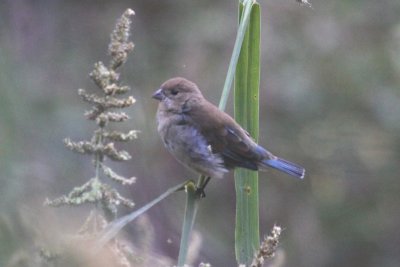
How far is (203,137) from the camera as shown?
3.33m

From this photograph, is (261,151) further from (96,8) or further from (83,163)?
(96,8)

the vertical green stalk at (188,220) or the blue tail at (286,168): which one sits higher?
the blue tail at (286,168)

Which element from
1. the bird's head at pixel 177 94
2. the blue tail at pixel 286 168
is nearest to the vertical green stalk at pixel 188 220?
the blue tail at pixel 286 168

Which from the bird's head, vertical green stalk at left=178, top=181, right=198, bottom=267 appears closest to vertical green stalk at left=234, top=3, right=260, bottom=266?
vertical green stalk at left=178, top=181, right=198, bottom=267

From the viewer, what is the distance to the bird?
3186 millimetres

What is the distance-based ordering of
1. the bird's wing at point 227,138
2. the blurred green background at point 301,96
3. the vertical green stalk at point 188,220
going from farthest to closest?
the blurred green background at point 301,96
the bird's wing at point 227,138
the vertical green stalk at point 188,220

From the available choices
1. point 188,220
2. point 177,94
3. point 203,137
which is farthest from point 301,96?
point 188,220

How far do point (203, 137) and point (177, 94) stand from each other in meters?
0.25

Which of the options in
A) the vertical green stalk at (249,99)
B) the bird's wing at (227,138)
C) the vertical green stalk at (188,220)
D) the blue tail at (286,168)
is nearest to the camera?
the vertical green stalk at (188,220)

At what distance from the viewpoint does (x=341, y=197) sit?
622 centimetres

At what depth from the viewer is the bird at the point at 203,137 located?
3.19 m

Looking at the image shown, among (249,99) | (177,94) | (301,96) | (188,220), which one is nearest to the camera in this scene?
Result: (188,220)

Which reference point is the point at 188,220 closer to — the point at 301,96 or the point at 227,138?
the point at 227,138

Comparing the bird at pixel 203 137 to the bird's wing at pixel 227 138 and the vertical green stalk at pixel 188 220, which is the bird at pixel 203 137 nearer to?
the bird's wing at pixel 227 138
